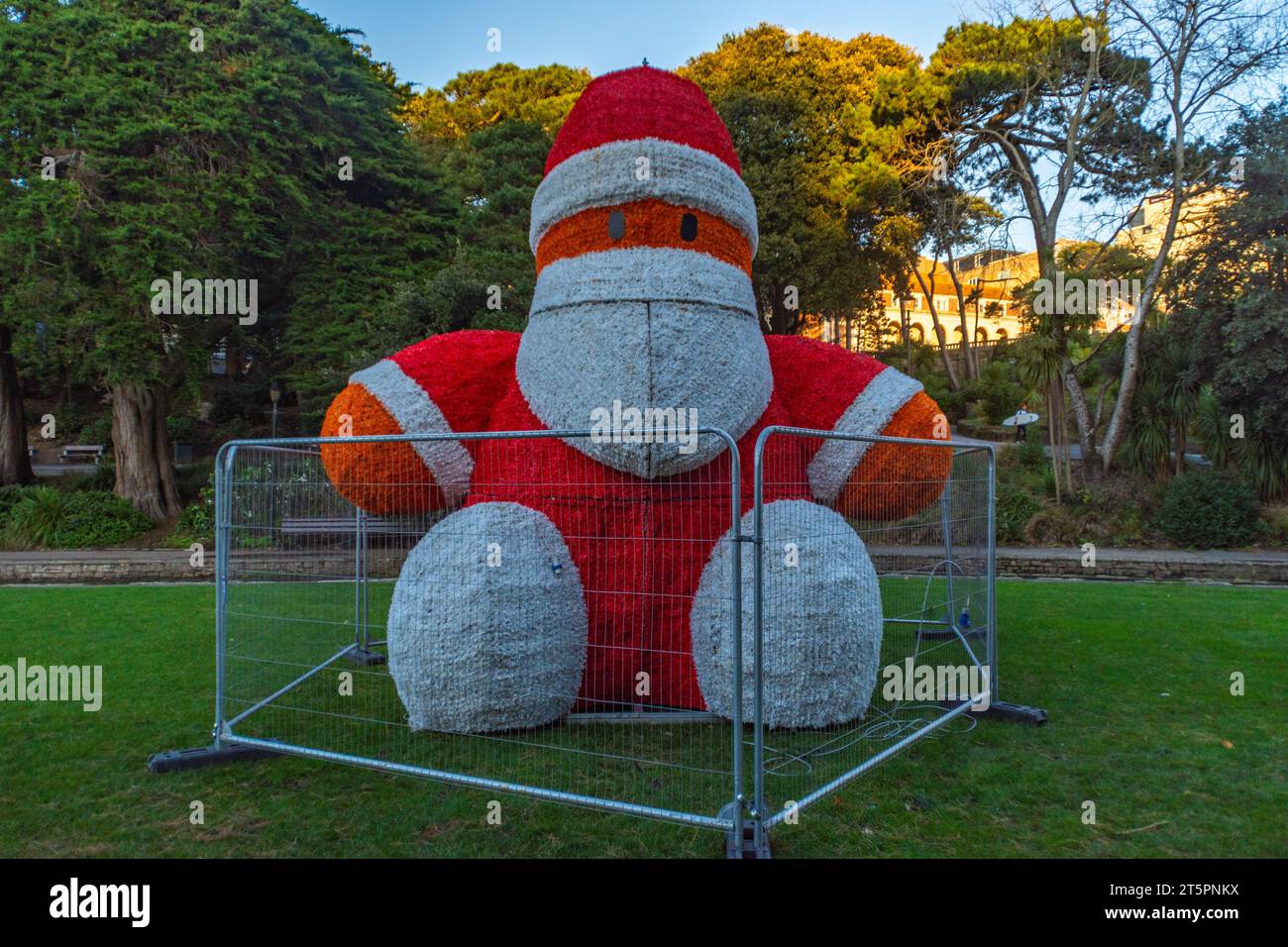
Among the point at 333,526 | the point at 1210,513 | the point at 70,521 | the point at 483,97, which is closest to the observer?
the point at 333,526

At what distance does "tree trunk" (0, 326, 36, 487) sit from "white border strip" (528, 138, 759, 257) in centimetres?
1679

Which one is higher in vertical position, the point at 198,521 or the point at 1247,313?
the point at 1247,313

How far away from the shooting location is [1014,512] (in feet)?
42.6

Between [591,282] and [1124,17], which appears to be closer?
[591,282]

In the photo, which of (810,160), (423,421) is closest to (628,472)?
(423,421)

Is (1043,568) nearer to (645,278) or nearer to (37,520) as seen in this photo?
(645,278)

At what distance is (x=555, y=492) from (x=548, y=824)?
161 cm

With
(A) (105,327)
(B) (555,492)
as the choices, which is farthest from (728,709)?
(A) (105,327)

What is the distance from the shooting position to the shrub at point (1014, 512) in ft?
41.7

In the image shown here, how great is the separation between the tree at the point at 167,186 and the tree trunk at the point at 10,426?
3.69 meters

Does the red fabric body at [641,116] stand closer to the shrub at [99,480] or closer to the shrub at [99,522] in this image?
the shrub at [99,522]

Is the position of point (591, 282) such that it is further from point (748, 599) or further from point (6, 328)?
point (6, 328)

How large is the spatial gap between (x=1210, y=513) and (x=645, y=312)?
489 inches

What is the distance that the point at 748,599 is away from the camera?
3652 mm
